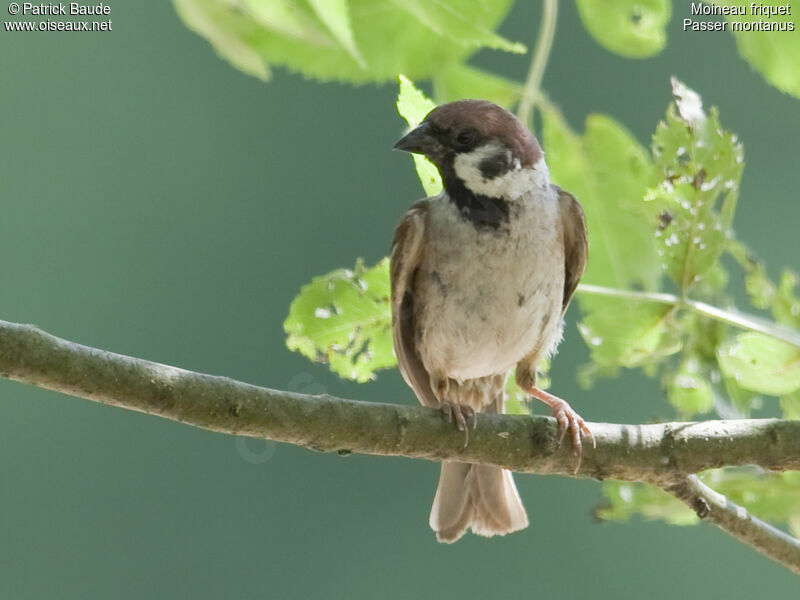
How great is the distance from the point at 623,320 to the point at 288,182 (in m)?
2.44

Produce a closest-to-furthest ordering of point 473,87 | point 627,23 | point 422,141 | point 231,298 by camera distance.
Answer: point 627,23
point 473,87
point 422,141
point 231,298

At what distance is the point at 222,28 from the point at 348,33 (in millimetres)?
66

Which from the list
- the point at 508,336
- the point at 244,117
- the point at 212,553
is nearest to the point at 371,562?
the point at 212,553

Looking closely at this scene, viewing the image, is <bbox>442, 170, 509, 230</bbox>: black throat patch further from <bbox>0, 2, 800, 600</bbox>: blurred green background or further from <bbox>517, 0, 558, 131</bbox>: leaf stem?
<bbox>0, 2, 800, 600</bbox>: blurred green background

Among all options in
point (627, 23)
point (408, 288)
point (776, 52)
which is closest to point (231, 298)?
point (408, 288)

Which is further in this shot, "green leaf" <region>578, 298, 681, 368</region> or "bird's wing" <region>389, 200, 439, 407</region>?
"bird's wing" <region>389, 200, 439, 407</region>

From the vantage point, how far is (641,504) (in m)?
1.21

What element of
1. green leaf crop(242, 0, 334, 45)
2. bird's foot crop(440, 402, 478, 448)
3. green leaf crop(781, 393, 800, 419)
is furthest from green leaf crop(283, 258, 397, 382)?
green leaf crop(242, 0, 334, 45)

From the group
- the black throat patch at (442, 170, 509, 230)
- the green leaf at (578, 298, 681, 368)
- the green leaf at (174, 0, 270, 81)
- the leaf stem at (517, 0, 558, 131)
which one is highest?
the black throat patch at (442, 170, 509, 230)

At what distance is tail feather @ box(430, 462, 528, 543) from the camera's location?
1.51m

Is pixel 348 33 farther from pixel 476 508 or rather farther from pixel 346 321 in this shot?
pixel 476 508

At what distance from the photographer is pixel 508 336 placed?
1517mm

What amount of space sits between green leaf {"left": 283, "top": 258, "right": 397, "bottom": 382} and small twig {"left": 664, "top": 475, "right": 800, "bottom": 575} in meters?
0.36

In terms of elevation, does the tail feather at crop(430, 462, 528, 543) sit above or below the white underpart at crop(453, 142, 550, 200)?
below
